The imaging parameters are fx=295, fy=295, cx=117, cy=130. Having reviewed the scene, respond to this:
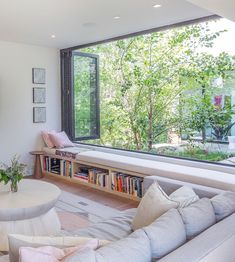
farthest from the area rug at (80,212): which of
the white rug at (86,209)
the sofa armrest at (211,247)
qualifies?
the sofa armrest at (211,247)

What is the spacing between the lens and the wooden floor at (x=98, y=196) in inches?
160

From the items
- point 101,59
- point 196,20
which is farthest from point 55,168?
point 196,20

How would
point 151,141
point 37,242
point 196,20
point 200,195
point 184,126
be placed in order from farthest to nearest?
1. point 151,141
2. point 184,126
3. point 196,20
4. point 200,195
5. point 37,242

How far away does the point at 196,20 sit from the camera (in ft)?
13.2

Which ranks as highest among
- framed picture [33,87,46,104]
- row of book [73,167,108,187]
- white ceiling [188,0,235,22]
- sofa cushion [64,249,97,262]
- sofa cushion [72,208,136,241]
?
white ceiling [188,0,235,22]

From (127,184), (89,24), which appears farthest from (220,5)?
(127,184)

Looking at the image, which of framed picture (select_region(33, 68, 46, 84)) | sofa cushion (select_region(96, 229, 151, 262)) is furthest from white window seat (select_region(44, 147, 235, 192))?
sofa cushion (select_region(96, 229, 151, 262))

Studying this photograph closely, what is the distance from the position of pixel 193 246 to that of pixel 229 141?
9.39ft

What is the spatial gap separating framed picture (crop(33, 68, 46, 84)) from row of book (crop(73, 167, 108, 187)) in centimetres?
192

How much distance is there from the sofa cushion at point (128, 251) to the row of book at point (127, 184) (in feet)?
8.65

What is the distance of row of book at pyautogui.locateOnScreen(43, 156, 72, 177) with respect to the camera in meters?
5.39

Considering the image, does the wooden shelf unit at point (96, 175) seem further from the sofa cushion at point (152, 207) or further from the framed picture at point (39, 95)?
the sofa cushion at point (152, 207)

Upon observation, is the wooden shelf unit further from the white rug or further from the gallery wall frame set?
the gallery wall frame set

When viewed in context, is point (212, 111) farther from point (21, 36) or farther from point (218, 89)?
point (21, 36)
